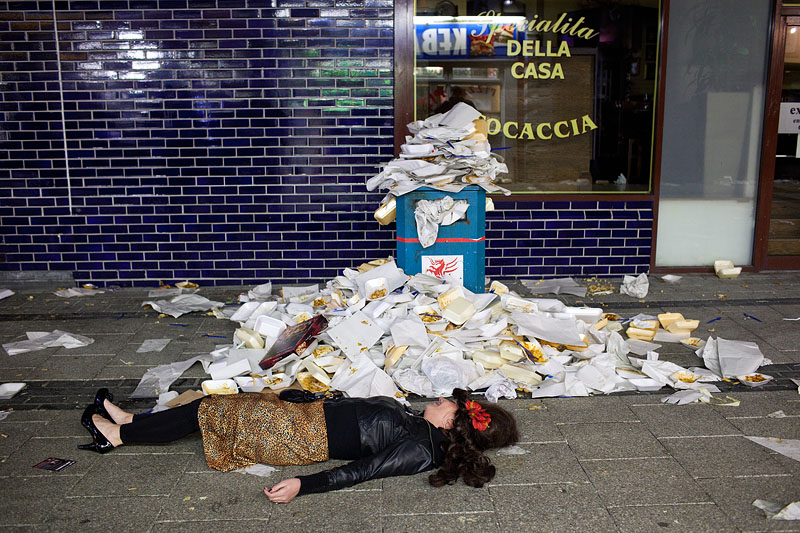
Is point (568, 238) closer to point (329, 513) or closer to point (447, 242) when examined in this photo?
point (447, 242)

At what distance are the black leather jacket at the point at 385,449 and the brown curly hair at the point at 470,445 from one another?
0.27 ft

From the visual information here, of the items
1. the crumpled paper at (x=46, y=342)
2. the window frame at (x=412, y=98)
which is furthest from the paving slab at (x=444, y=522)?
the window frame at (x=412, y=98)

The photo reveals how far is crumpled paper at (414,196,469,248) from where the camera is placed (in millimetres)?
5746

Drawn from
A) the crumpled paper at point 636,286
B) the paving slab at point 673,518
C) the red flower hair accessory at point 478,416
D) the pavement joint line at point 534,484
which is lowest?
the pavement joint line at point 534,484

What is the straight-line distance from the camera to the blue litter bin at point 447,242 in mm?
5793

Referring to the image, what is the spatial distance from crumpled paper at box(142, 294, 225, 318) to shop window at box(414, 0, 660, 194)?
286 cm

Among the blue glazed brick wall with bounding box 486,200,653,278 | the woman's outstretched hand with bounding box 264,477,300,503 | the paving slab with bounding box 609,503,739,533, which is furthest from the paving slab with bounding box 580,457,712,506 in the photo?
the blue glazed brick wall with bounding box 486,200,653,278

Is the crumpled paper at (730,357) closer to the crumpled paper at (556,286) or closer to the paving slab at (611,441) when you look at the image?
the paving slab at (611,441)

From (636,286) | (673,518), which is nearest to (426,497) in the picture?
(673,518)

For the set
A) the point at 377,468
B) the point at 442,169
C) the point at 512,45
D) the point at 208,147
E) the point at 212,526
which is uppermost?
the point at 512,45

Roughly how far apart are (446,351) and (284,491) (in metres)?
1.87

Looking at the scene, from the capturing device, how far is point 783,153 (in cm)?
787

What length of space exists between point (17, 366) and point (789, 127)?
790cm

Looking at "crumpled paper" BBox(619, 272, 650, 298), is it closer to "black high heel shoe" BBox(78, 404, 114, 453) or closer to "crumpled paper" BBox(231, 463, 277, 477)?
"crumpled paper" BBox(231, 463, 277, 477)
